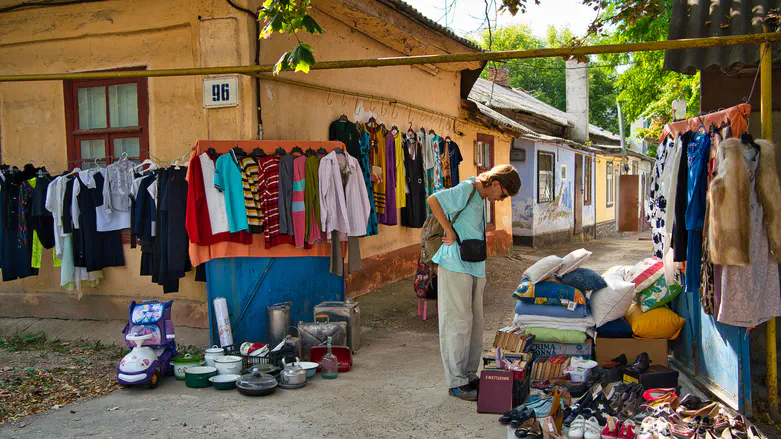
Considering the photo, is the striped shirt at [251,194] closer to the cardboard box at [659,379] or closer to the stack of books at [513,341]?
the stack of books at [513,341]

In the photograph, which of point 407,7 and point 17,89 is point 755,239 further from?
point 17,89

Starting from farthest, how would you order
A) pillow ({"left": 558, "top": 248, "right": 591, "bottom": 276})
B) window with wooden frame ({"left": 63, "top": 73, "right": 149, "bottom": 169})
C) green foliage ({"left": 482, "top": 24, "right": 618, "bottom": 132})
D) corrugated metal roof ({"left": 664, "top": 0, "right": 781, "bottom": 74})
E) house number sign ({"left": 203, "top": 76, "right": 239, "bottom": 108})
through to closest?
green foliage ({"left": 482, "top": 24, "right": 618, "bottom": 132}), window with wooden frame ({"left": 63, "top": 73, "right": 149, "bottom": 169}), house number sign ({"left": 203, "top": 76, "right": 239, "bottom": 108}), pillow ({"left": 558, "top": 248, "right": 591, "bottom": 276}), corrugated metal roof ({"left": 664, "top": 0, "right": 781, "bottom": 74})

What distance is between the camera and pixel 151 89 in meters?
7.42

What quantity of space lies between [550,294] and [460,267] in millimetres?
1176

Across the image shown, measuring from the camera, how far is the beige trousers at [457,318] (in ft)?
16.6

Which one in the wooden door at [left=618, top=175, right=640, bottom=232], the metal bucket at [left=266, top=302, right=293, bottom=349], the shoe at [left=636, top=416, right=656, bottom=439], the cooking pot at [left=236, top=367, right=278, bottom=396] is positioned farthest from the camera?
the wooden door at [left=618, top=175, right=640, bottom=232]

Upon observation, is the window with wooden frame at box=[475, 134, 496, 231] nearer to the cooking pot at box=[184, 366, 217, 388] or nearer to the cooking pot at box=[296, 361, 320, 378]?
the cooking pot at box=[296, 361, 320, 378]

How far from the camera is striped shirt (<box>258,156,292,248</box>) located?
257 inches

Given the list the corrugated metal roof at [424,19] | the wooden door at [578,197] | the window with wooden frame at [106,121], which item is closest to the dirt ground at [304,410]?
the window with wooden frame at [106,121]

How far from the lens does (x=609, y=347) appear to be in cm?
566

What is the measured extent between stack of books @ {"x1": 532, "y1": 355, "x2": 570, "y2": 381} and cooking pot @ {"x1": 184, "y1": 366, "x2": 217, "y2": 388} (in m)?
2.76

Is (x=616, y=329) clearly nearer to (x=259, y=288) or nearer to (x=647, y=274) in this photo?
(x=647, y=274)

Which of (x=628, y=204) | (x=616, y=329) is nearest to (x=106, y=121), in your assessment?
(x=616, y=329)

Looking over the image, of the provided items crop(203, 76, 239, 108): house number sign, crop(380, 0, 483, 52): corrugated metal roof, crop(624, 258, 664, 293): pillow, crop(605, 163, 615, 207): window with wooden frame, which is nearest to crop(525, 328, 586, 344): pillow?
crop(624, 258, 664, 293): pillow
